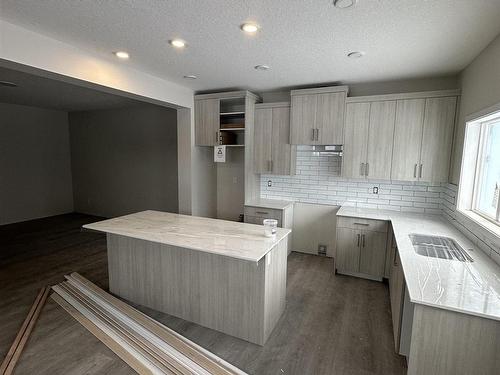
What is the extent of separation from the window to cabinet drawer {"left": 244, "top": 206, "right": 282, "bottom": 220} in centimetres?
224

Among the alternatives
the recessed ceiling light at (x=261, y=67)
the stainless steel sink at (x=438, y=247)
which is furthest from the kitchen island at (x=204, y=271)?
the recessed ceiling light at (x=261, y=67)

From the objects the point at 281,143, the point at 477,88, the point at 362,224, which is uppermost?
the point at 477,88

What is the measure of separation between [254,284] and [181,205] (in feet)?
8.48

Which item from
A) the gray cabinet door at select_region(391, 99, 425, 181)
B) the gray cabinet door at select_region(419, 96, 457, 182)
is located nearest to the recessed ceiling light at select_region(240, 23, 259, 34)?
the gray cabinet door at select_region(391, 99, 425, 181)

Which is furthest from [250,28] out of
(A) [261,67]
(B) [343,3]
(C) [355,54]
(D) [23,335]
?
(D) [23,335]

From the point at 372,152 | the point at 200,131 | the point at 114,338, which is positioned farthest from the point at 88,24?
the point at 372,152

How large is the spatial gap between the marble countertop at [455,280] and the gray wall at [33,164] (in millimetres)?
7663

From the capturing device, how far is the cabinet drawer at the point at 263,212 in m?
3.88

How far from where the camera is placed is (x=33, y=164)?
20.8 ft

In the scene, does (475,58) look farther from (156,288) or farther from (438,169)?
(156,288)

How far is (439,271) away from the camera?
178 centimetres

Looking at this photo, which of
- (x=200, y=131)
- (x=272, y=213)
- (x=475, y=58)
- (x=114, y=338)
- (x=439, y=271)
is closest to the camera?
(x=439, y=271)

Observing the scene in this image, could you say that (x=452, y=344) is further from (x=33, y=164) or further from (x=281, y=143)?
(x=33, y=164)

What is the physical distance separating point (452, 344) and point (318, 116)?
114 inches
